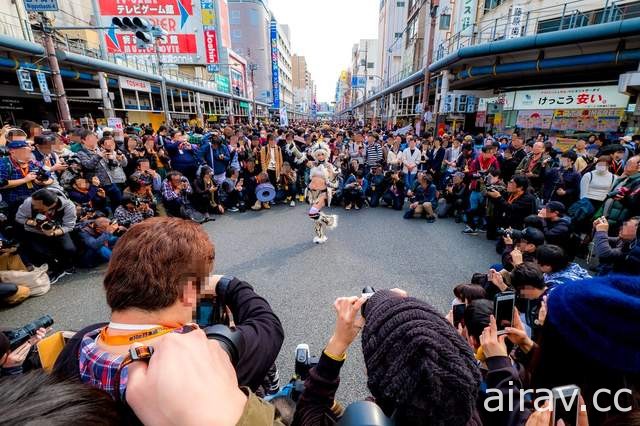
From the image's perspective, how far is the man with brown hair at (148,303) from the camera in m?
0.82

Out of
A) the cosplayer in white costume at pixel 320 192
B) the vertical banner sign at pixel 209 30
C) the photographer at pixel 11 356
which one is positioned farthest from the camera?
the vertical banner sign at pixel 209 30

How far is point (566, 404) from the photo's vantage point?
3.15 feet

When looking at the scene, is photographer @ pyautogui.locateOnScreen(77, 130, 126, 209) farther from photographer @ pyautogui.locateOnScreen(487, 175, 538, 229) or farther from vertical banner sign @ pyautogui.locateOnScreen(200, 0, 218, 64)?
vertical banner sign @ pyautogui.locateOnScreen(200, 0, 218, 64)

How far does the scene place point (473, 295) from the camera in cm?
238

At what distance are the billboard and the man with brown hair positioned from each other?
13.3 m

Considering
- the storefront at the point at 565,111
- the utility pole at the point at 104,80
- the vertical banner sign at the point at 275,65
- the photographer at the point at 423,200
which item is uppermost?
the vertical banner sign at the point at 275,65

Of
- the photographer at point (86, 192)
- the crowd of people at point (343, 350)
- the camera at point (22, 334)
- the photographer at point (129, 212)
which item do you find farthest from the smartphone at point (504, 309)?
the photographer at point (86, 192)

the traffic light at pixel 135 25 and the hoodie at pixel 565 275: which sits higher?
the traffic light at pixel 135 25

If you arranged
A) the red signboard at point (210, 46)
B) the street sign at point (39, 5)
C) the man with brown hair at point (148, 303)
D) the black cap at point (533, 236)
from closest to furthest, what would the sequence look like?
1. the man with brown hair at point (148, 303)
2. the black cap at point (533, 236)
3. the street sign at point (39, 5)
4. the red signboard at point (210, 46)

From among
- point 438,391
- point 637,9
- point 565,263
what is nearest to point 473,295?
point 565,263

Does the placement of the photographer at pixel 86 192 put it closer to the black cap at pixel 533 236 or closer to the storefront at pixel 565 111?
the black cap at pixel 533 236

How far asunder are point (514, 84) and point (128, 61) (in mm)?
21297

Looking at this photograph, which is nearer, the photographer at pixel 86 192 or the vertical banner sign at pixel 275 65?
the photographer at pixel 86 192

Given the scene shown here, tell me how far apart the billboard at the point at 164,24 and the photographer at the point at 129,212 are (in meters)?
9.33
